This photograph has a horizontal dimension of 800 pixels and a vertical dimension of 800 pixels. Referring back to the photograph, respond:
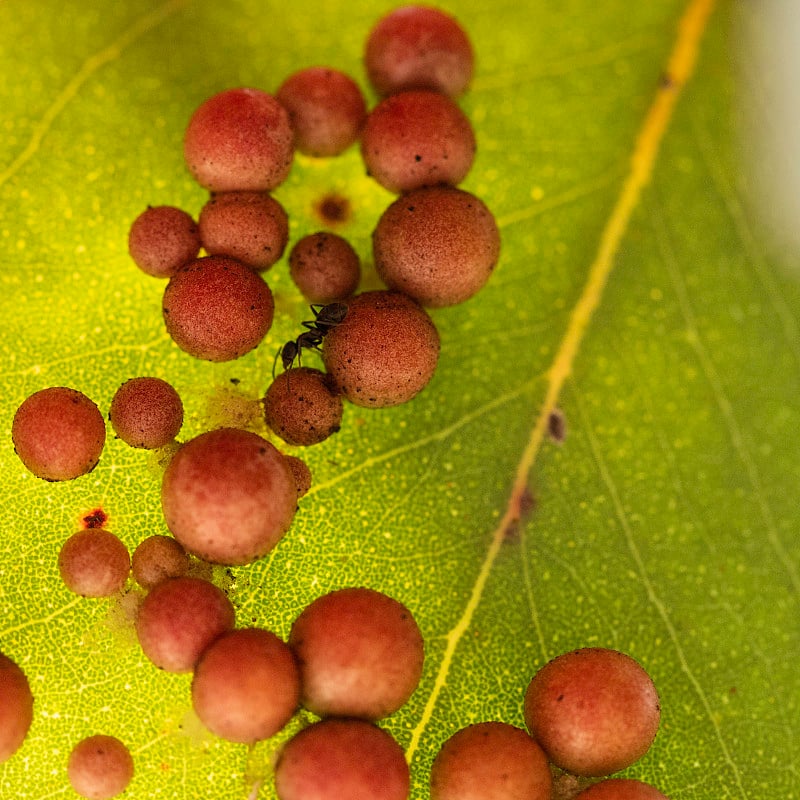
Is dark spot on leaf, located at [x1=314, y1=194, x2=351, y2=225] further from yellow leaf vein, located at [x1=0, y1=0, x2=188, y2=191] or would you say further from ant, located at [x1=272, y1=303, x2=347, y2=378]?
yellow leaf vein, located at [x1=0, y1=0, x2=188, y2=191]

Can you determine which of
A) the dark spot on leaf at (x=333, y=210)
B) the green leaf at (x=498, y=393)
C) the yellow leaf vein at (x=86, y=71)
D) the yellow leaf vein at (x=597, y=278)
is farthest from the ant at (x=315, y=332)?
the yellow leaf vein at (x=86, y=71)

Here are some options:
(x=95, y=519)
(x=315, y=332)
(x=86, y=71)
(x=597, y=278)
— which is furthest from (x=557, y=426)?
(x=86, y=71)

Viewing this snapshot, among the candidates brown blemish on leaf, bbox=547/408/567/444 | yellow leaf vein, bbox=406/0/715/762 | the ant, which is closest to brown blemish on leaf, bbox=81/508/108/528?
the ant

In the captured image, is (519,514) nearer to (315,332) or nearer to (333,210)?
(315,332)

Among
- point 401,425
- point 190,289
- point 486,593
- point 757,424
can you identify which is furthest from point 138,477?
point 757,424

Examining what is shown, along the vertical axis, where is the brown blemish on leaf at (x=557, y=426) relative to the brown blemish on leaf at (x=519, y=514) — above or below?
above

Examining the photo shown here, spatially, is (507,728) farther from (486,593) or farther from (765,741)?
(765,741)

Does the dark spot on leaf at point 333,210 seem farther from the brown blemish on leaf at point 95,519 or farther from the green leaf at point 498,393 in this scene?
the brown blemish on leaf at point 95,519
